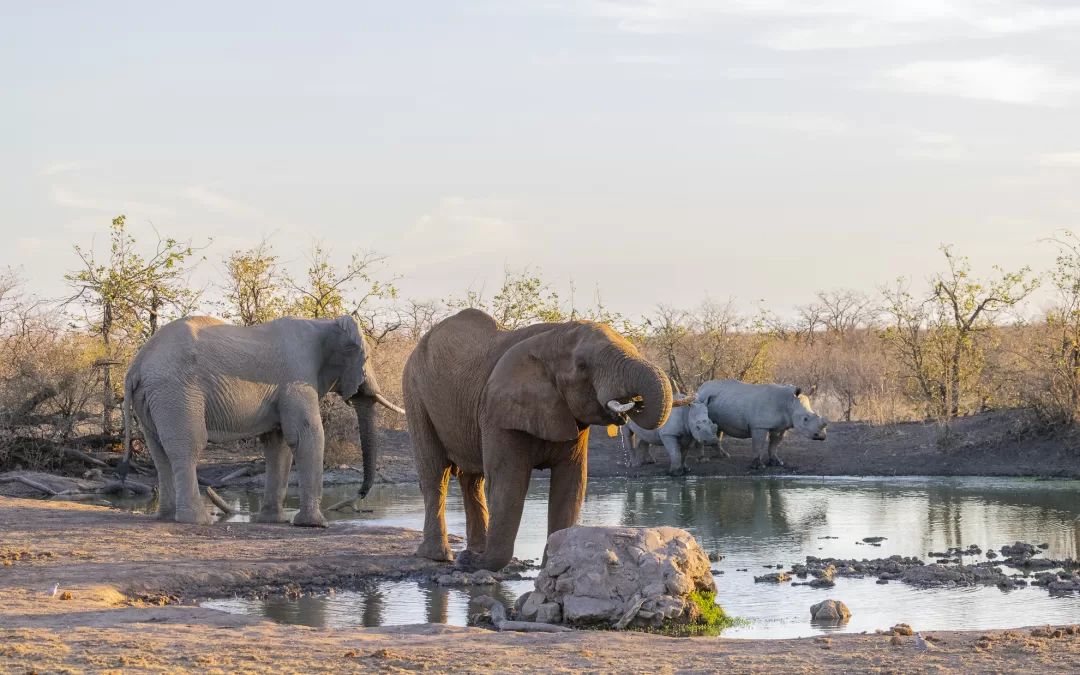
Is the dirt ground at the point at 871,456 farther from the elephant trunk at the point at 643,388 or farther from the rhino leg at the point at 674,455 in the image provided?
the elephant trunk at the point at 643,388

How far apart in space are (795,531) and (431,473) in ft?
18.9

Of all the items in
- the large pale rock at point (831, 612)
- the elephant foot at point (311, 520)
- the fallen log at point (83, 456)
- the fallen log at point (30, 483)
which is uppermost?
the fallen log at point (83, 456)

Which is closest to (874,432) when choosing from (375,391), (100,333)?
(375,391)

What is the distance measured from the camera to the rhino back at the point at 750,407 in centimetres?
2575

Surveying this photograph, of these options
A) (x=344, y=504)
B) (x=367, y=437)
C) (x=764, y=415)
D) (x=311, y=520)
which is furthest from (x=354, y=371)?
(x=764, y=415)

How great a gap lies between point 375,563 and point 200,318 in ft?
16.0

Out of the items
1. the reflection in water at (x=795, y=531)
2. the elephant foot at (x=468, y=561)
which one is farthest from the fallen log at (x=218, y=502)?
the elephant foot at (x=468, y=561)

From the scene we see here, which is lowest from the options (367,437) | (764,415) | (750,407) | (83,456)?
(83,456)

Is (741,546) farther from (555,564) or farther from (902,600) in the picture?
(555,564)

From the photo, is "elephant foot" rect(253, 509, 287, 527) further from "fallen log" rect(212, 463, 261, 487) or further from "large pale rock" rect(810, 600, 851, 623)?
"large pale rock" rect(810, 600, 851, 623)

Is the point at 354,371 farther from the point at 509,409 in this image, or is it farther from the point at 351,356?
the point at 509,409

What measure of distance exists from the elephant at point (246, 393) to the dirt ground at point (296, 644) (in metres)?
3.41

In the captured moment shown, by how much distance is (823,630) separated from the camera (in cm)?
974

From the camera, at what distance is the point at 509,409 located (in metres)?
11.0
